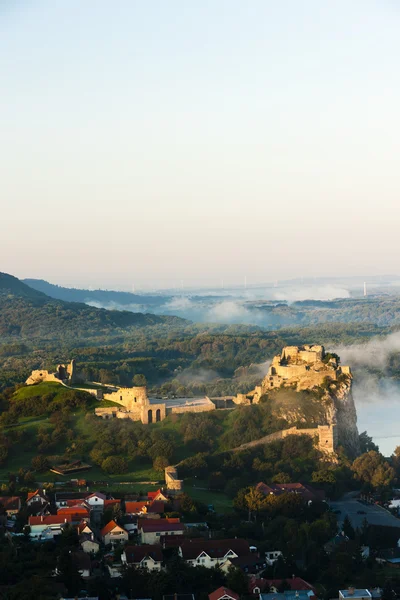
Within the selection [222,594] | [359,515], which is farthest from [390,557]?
[222,594]

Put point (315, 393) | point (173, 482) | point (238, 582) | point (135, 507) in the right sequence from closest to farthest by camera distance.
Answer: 1. point (238, 582)
2. point (135, 507)
3. point (173, 482)
4. point (315, 393)

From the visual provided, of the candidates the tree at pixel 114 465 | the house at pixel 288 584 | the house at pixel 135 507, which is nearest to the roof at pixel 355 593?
the house at pixel 288 584

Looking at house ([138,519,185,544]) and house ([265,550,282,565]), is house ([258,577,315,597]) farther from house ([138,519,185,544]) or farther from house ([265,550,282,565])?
house ([138,519,185,544])

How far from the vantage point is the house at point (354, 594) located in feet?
110

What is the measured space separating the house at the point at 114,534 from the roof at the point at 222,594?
20.5 ft

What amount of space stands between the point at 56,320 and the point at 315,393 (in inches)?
4806

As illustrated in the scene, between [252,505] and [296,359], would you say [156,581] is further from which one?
[296,359]

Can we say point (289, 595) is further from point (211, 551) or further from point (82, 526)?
point (82, 526)

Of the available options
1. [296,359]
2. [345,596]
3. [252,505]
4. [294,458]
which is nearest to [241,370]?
[296,359]

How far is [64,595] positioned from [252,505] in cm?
1288

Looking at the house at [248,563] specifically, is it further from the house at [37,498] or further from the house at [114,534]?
the house at [37,498]

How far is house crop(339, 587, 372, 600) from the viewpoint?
110 feet

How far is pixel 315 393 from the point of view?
55.9 m

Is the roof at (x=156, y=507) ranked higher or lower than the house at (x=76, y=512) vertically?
lower
